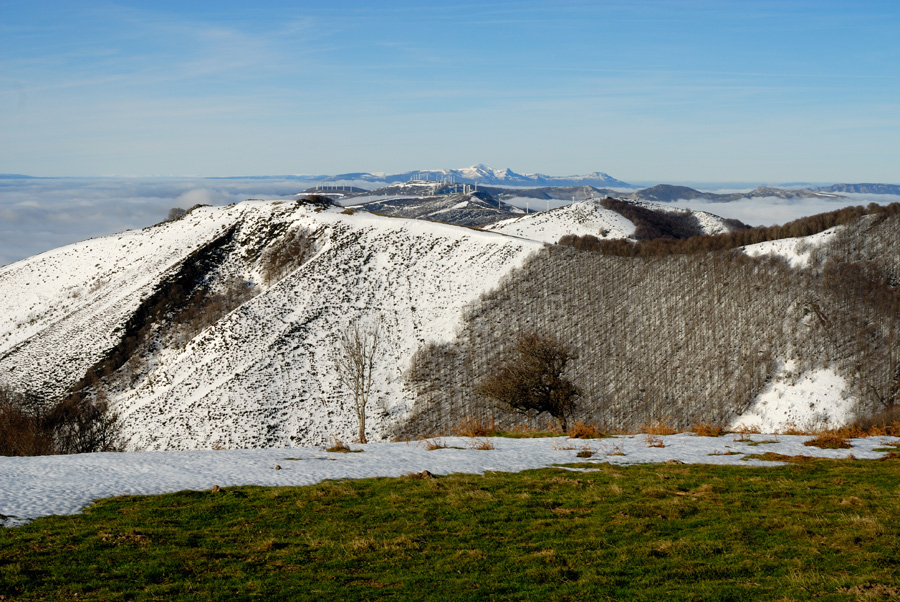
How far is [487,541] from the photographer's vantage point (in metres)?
11.8

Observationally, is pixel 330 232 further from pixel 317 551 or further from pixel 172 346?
pixel 317 551

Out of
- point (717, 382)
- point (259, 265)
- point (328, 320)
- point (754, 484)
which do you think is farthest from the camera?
point (259, 265)

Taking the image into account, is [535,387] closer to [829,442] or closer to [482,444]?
[482,444]

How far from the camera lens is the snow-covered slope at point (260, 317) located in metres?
62.0

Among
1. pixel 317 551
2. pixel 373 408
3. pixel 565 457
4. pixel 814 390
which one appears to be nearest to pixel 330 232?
pixel 373 408

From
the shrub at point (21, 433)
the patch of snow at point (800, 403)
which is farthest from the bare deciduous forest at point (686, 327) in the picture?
the shrub at point (21, 433)

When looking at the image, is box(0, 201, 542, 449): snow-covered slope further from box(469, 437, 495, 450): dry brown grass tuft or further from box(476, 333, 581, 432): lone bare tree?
box(469, 437, 495, 450): dry brown grass tuft

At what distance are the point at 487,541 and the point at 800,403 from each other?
166ft

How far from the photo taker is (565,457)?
1886 cm

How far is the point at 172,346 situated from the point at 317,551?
71976 millimetres

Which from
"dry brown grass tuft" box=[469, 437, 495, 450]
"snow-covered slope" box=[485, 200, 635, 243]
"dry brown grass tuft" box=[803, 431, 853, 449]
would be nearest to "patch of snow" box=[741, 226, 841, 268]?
"dry brown grass tuft" box=[803, 431, 853, 449]

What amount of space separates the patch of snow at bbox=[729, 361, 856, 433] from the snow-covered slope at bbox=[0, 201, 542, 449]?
29.9 metres

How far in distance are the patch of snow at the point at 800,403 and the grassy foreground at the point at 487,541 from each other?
134 feet

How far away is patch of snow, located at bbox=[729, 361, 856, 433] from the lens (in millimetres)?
52625
